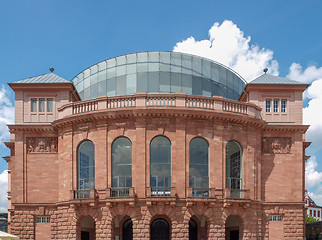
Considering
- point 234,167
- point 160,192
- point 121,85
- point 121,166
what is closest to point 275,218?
point 234,167

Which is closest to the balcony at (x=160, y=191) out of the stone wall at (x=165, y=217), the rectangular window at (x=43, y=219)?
the stone wall at (x=165, y=217)

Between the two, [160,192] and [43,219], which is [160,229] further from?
[43,219]

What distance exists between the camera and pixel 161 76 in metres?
49.2

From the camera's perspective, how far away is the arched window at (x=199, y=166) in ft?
112

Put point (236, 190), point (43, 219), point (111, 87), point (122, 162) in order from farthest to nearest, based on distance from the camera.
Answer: point (111, 87)
point (43, 219)
point (236, 190)
point (122, 162)

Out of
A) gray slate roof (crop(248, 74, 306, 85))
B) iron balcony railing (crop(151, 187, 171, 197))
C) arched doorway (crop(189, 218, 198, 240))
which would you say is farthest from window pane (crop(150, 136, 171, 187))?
gray slate roof (crop(248, 74, 306, 85))

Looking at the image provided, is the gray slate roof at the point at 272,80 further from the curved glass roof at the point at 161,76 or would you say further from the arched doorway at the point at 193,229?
the arched doorway at the point at 193,229

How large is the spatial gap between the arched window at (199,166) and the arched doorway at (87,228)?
10.6 metres

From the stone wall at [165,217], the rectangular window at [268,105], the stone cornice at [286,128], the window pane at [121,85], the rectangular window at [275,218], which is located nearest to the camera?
the stone wall at [165,217]

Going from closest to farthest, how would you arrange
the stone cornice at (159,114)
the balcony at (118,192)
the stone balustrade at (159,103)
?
the balcony at (118,192) → the stone cornice at (159,114) → the stone balustrade at (159,103)

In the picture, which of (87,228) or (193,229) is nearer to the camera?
(193,229)

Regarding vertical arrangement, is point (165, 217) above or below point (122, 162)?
below

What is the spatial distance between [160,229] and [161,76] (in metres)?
19.5

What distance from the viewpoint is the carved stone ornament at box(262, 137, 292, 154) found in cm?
3819
